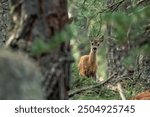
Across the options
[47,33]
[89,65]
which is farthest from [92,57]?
[47,33]

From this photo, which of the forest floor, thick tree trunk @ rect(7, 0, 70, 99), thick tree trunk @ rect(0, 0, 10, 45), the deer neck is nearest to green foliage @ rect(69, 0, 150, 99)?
the forest floor

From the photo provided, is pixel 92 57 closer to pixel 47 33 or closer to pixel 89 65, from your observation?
pixel 89 65

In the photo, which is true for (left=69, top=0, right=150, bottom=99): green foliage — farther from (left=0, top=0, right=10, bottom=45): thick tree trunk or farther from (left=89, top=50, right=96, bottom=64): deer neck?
(left=89, top=50, right=96, bottom=64): deer neck

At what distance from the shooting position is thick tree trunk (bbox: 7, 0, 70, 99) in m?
3.89

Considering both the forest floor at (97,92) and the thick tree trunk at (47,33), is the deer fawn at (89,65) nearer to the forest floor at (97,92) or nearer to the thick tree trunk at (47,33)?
the forest floor at (97,92)

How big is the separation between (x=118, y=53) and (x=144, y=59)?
470 cm

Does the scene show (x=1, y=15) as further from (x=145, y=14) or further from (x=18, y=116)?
(x=145, y=14)

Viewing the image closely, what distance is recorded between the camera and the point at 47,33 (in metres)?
3.88

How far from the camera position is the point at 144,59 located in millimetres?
9539

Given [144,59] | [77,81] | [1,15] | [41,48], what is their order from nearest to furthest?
[41,48] → [77,81] → [144,59] → [1,15]

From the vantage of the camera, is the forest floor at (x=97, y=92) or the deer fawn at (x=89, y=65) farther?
the deer fawn at (x=89, y=65)

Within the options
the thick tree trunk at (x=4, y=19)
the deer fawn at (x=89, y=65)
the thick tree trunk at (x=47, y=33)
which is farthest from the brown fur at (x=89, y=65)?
the thick tree trunk at (x=47, y=33)

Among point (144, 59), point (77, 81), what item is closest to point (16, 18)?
point (77, 81)

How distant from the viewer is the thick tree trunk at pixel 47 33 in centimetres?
389
